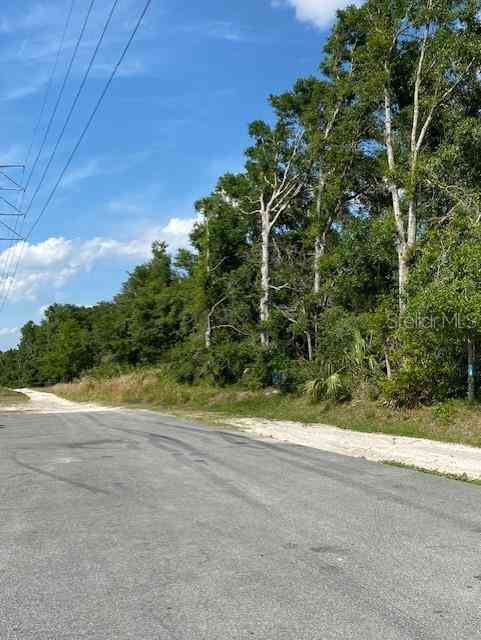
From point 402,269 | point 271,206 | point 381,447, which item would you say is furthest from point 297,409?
point 271,206

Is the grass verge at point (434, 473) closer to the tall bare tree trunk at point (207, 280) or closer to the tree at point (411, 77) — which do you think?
the tree at point (411, 77)

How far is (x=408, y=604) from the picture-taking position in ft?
14.9

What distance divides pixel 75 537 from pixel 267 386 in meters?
25.4

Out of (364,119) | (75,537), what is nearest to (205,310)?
(364,119)

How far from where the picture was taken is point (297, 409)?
24.2m

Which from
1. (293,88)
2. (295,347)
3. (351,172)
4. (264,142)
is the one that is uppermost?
(293,88)

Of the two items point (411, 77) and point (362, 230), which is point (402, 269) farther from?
point (411, 77)

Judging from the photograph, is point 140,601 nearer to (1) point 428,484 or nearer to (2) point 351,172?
(1) point 428,484

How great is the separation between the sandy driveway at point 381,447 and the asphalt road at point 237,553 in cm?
110

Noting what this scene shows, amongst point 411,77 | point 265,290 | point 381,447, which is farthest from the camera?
point 265,290

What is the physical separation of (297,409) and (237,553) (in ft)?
60.9

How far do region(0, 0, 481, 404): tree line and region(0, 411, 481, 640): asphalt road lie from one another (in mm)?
8629

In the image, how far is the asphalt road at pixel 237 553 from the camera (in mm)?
4215

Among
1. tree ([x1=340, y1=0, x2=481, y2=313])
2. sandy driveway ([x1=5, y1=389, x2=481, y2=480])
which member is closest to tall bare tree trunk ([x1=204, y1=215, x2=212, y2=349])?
tree ([x1=340, y1=0, x2=481, y2=313])
